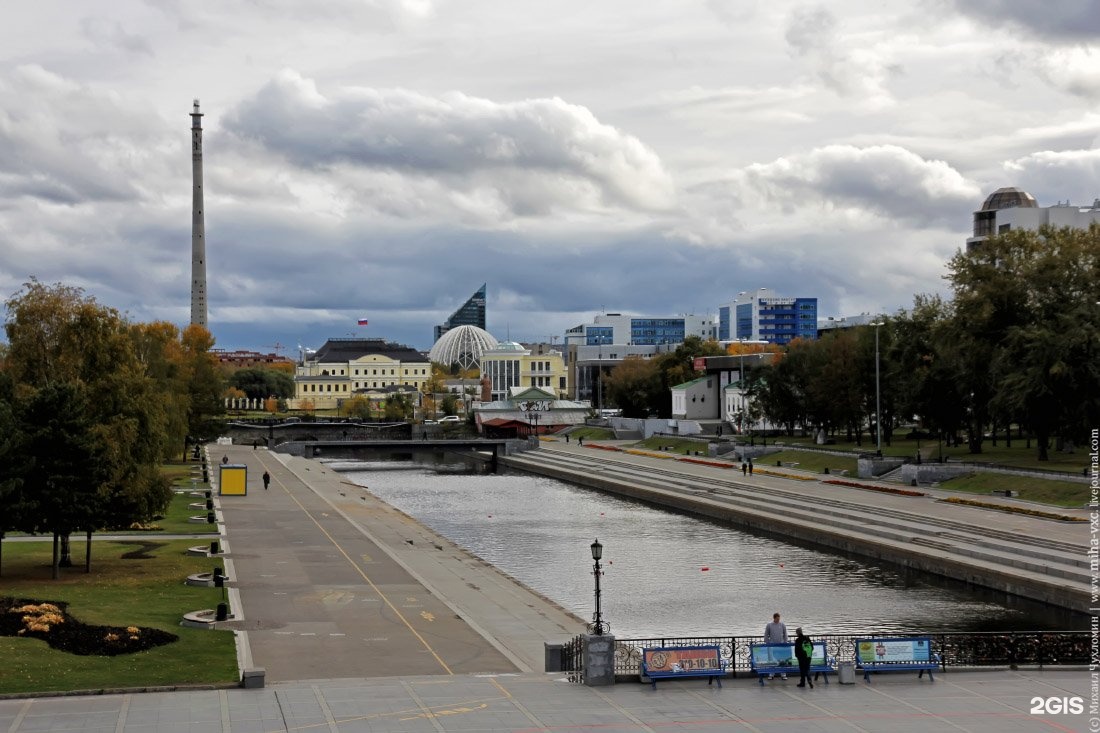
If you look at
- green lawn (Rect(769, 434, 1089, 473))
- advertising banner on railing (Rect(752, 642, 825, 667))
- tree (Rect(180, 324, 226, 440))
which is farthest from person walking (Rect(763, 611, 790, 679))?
tree (Rect(180, 324, 226, 440))

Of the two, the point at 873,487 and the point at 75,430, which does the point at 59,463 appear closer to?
the point at 75,430

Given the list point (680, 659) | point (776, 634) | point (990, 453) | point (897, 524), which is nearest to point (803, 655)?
point (776, 634)

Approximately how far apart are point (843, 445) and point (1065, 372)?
3954 centimetres

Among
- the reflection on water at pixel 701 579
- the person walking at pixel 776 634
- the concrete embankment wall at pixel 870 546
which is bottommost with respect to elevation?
the reflection on water at pixel 701 579

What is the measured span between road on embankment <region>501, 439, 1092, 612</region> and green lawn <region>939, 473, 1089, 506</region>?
55.6 inches

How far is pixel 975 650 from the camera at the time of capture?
103 feet

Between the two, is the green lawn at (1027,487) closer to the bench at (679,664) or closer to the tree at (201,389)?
the bench at (679,664)

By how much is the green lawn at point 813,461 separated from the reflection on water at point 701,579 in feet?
52.8

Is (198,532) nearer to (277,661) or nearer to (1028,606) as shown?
(277,661)

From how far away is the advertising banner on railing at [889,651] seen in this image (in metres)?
28.5

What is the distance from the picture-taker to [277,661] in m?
30.1

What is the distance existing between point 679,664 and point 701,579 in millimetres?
23533

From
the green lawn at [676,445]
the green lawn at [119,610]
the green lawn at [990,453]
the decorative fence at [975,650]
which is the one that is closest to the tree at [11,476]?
the green lawn at [119,610]

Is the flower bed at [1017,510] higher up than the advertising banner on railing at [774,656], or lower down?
higher up
